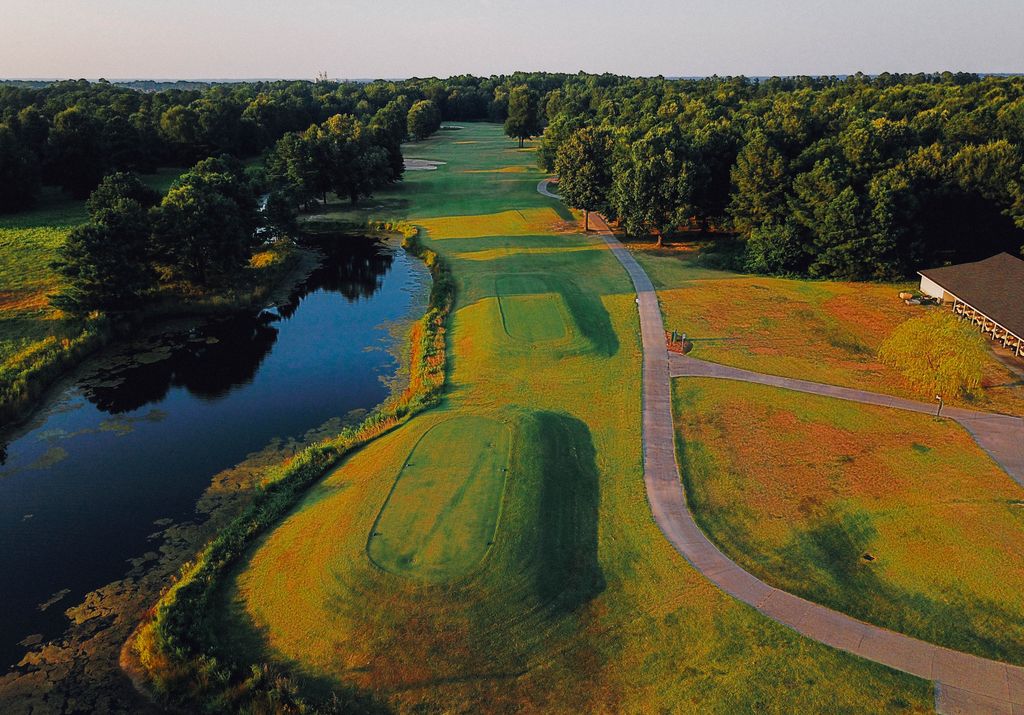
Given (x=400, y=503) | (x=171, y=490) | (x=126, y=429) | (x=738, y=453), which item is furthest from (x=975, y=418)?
(x=126, y=429)

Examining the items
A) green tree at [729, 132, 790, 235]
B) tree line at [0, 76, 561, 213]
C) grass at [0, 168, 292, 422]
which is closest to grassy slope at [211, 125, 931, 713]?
grass at [0, 168, 292, 422]

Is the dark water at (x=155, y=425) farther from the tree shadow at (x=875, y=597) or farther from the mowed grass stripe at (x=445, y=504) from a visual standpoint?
the tree shadow at (x=875, y=597)

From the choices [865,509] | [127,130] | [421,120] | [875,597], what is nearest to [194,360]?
[865,509]

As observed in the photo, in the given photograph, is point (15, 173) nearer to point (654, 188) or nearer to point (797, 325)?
point (654, 188)

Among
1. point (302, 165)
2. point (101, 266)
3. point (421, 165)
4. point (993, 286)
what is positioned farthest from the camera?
point (421, 165)

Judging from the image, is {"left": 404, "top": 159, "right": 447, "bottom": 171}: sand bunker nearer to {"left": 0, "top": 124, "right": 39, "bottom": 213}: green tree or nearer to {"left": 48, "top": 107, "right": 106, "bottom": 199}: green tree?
{"left": 48, "top": 107, "right": 106, "bottom": 199}: green tree

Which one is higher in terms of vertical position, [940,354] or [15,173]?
[15,173]

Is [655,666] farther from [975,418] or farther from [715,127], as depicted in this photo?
[715,127]
